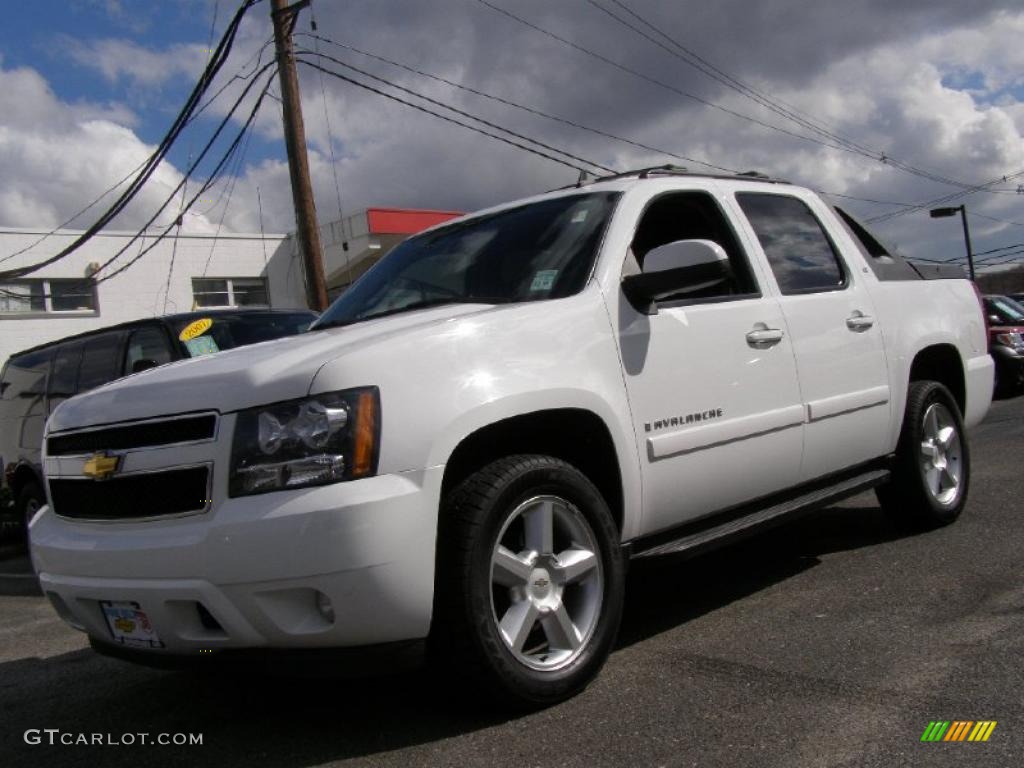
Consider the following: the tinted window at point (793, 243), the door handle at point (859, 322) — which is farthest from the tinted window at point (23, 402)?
the door handle at point (859, 322)

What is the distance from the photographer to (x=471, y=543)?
290 cm

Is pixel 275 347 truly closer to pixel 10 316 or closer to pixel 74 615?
pixel 74 615

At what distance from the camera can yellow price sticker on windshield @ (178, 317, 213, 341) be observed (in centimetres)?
695

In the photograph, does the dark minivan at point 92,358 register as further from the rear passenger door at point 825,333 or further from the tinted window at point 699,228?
the rear passenger door at point 825,333

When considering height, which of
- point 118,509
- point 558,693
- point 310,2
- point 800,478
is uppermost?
point 310,2

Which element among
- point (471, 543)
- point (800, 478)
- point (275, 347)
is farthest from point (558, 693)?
point (800, 478)

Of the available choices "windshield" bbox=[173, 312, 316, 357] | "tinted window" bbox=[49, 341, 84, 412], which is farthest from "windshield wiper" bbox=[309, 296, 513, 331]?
"tinted window" bbox=[49, 341, 84, 412]

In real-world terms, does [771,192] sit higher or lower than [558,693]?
higher

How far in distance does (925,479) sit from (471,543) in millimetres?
3292

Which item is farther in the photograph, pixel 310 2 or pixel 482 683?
pixel 310 2

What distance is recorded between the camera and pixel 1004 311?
52.3 ft

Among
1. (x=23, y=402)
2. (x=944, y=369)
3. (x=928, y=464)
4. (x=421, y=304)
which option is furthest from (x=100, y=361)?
(x=944, y=369)

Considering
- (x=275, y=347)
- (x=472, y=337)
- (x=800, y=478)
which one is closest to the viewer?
(x=472, y=337)

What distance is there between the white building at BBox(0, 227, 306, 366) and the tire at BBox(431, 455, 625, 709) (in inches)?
680
